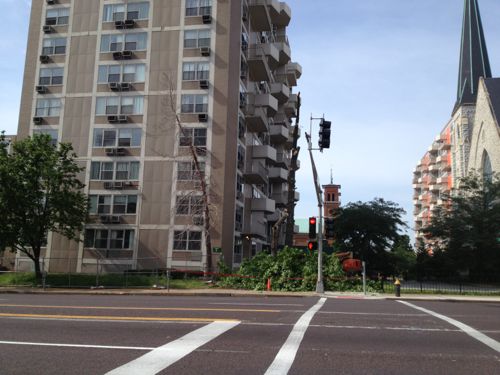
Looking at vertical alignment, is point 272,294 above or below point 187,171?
below

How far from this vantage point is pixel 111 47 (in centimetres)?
4147

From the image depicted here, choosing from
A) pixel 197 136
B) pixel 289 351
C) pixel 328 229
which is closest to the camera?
pixel 289 351

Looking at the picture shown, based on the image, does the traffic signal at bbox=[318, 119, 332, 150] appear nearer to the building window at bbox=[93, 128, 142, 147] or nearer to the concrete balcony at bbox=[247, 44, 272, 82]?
the building window at bbox=[93, 128, 142, 147]

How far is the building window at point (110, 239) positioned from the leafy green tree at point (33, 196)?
18.2ft

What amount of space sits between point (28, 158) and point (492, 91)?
180 feet

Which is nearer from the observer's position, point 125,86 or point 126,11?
point 125,86

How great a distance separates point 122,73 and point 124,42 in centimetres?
286

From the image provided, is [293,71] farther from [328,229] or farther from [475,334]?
[475,334]

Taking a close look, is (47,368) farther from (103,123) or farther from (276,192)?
(276,192)

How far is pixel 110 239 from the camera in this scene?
38438mm

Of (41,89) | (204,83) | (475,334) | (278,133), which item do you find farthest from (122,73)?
(475,334)

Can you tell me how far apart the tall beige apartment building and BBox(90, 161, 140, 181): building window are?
0.28 ft

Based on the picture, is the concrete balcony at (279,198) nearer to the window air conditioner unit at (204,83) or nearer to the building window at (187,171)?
the building window at (187,171)

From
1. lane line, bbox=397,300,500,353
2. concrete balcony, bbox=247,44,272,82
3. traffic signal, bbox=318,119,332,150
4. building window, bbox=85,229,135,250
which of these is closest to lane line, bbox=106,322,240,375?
lane line, bbox=397,300,500,353
